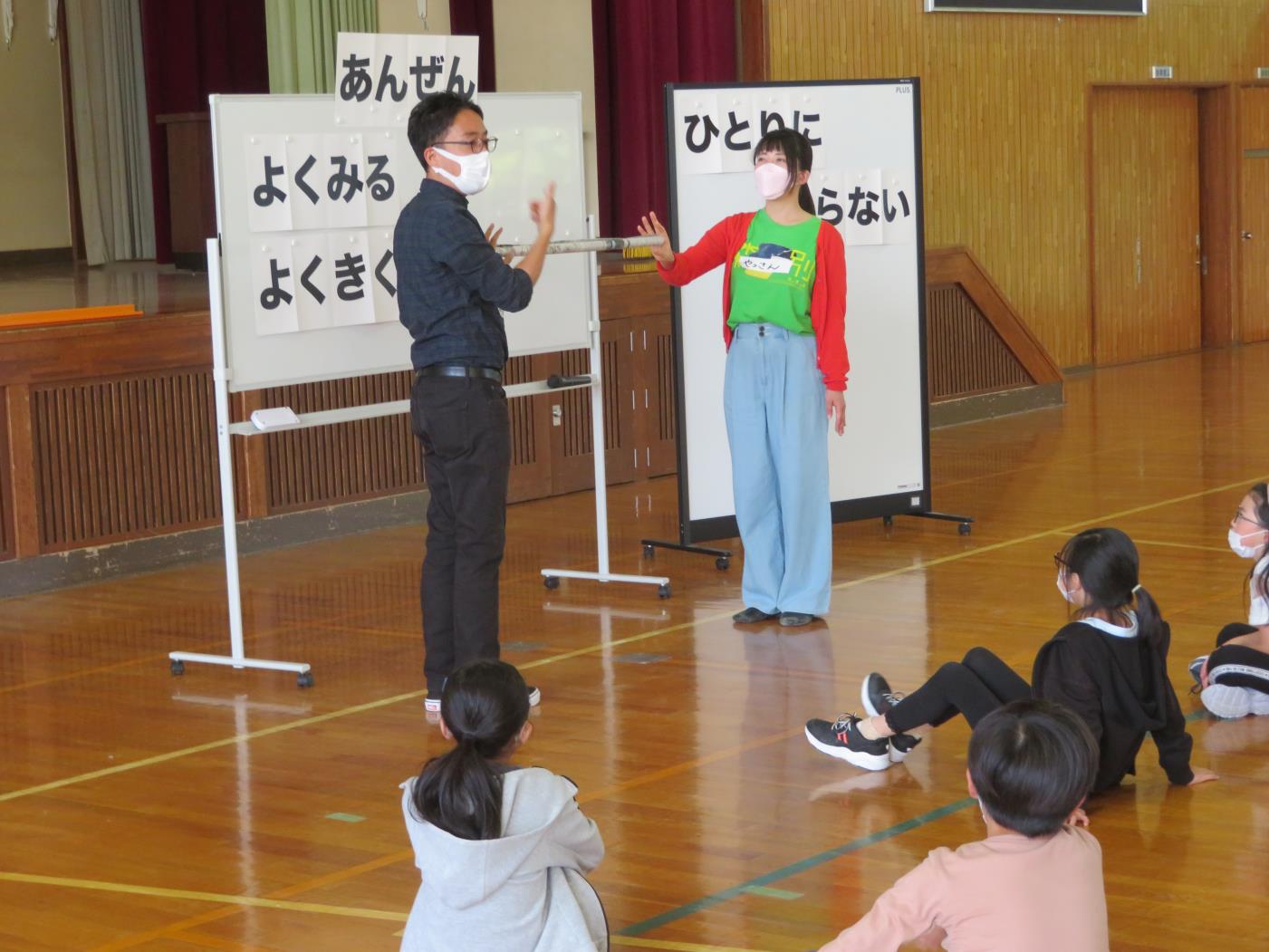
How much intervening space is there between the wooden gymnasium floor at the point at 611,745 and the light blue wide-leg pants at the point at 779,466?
0.59ft

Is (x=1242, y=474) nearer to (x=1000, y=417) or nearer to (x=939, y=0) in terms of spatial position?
(x=1000, y=417)

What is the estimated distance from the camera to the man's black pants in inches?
171

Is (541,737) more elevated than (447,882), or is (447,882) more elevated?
(447,882)

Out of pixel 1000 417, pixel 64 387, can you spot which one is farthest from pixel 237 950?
pixel 1000 417

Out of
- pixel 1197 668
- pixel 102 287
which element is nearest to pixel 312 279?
pixel 1197 668

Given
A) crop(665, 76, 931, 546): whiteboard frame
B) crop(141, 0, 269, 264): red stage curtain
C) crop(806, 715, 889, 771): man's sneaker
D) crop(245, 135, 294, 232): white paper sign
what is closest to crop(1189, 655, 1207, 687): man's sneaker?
crop(806, 715, 889, 771): man's sneaker

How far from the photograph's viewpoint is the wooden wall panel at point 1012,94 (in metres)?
10.4

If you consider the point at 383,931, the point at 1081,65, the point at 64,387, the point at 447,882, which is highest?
the point at 1081,65

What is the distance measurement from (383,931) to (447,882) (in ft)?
2.00

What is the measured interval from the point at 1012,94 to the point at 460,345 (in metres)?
7.96

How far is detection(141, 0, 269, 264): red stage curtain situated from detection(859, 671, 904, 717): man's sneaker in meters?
8.92

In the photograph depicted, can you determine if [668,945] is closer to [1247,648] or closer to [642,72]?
[1247,648]

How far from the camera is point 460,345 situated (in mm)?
4316

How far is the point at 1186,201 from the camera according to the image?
1327cm
